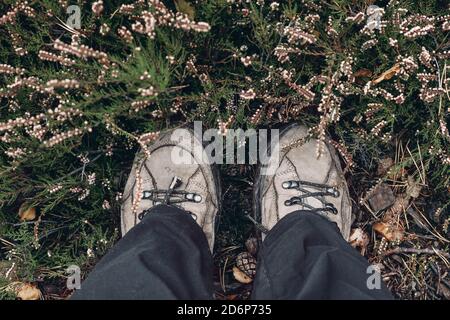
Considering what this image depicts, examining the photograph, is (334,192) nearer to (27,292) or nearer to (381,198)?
(381,198)

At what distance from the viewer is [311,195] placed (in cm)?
290

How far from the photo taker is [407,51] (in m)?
2.53

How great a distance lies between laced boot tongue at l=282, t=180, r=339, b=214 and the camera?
287 centimetres

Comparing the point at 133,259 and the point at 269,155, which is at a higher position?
the point at 269,155

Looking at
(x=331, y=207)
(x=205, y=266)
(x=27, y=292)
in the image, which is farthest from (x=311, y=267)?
(x=27, y=292)

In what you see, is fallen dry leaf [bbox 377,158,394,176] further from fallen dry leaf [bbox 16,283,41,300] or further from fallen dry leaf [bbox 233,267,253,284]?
fallen dry leaf [bbox 16,283,41,300]

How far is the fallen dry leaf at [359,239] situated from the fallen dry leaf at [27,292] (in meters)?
1.87

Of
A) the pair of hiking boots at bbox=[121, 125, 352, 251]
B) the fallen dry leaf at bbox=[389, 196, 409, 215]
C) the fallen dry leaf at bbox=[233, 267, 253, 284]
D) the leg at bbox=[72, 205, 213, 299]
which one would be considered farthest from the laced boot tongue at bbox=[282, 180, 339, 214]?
the leg at bbox=[72, 205, 213, 299]

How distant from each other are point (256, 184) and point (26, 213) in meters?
1.35

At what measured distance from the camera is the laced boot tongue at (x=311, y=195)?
9.40 ft

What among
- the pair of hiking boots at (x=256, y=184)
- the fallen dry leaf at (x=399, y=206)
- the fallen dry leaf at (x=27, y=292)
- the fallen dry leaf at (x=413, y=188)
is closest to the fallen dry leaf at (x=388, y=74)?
the pair of hiking boots at (x=256, y=184)

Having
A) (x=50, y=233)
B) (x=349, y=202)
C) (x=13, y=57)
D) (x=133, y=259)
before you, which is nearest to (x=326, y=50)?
(x=349, y=202)

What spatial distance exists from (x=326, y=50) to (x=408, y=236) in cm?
124
